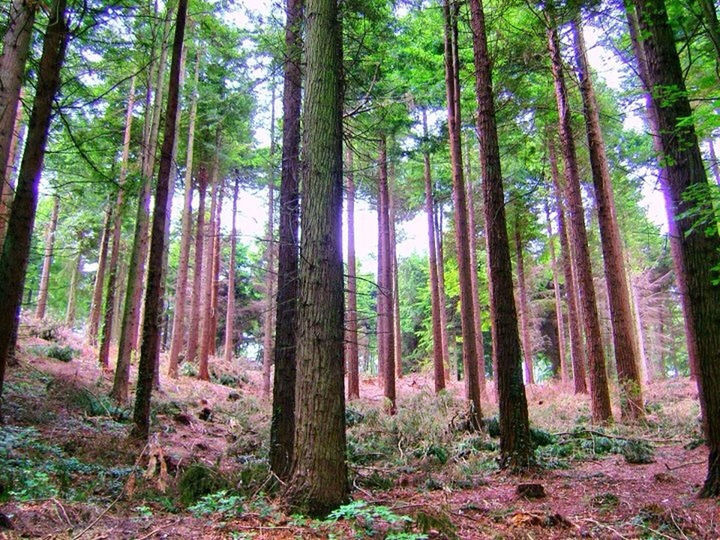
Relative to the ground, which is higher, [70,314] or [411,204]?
[411,204]

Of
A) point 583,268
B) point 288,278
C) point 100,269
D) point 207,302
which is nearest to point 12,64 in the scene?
point 288,278

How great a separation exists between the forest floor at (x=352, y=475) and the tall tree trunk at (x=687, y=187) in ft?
3.61

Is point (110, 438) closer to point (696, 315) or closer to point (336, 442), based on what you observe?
point (336, 442)

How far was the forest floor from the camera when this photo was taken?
4.11 m

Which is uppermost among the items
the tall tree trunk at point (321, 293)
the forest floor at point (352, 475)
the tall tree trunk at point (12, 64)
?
the tall tree trunk at point (12, 64)

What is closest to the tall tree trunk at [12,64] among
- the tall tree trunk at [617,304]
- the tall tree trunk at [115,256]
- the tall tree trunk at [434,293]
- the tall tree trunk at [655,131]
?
the tall tree trunk at [115,256]

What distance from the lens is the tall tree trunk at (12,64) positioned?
19.1 ft

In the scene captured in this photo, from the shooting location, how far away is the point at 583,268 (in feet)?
36.5

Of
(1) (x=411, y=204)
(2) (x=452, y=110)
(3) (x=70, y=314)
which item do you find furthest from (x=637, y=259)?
(3) (x=70, y=314)

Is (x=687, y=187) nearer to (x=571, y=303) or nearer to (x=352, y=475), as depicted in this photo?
(x=352, y=475)

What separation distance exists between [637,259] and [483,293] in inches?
442

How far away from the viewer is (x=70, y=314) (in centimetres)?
2712

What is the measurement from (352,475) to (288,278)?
2967 mm

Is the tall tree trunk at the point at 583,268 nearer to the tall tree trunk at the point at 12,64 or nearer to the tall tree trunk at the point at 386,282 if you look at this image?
the tall tree trunk at the point at 386,282
